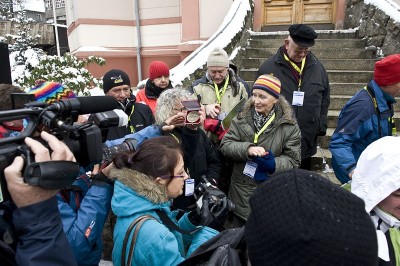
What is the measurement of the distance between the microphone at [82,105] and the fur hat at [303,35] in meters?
2.40

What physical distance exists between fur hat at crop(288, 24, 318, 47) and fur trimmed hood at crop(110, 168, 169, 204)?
2.26 m

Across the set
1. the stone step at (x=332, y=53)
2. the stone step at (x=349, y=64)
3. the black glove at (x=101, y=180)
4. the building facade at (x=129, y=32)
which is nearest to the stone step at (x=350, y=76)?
the stone step at (x=349, y=64)

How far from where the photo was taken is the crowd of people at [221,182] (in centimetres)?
71

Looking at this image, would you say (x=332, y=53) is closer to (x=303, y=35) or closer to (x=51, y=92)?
(x=303, y=35)

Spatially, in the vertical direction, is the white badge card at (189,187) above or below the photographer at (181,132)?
below

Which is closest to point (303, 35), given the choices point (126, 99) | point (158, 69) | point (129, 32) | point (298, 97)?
point (298, 97)

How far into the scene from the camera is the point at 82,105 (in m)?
1.19

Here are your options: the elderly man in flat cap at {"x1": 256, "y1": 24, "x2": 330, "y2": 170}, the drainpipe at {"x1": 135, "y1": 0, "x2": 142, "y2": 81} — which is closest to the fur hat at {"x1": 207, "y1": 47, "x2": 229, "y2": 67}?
the elderly man in flat cap at {"x1": 256, "y1": 24, "x2": 330, "y2": 170}

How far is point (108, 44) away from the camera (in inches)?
385

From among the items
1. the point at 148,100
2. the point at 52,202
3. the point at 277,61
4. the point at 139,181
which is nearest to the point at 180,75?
the point at 148,100

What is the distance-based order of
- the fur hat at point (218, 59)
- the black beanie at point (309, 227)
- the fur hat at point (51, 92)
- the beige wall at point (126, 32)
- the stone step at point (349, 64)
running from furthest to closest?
the beige wall at point (126, 32) < the stone step at point (349, 64) < the fur hat at point (218, 59) < the fur hat at point (51, 92) < the black beanie at point (309, 227)

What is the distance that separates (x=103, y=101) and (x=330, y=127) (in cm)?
422

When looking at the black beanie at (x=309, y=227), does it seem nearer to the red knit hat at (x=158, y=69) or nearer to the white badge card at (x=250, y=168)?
the white badge card at (x=250, y=168)

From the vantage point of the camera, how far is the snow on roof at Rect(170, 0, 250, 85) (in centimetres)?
552
